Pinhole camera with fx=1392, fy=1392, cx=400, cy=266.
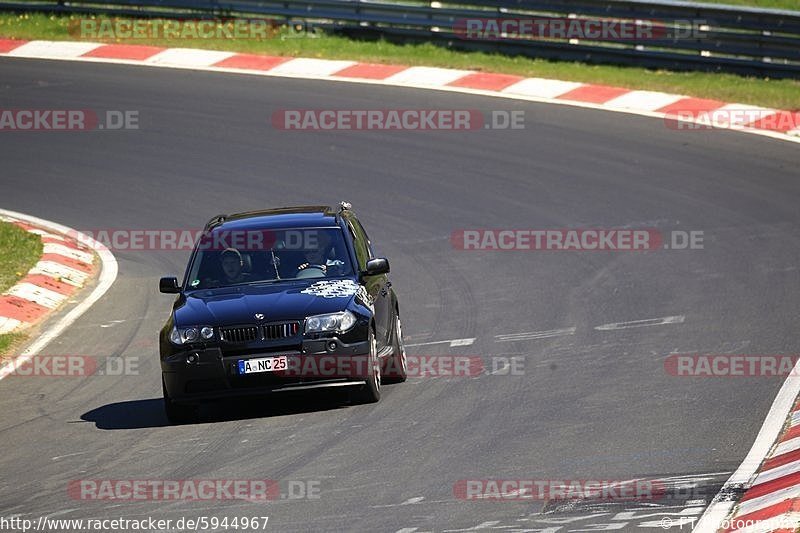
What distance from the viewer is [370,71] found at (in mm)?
24750

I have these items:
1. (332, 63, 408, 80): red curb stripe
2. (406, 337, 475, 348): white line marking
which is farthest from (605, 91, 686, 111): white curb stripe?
(406, 337, 475, 348): white line marking

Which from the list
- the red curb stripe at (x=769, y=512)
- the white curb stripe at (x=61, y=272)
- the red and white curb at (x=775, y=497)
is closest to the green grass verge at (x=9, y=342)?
the white curb stripe at (x=61, y=272)

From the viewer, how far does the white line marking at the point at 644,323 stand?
44.2 feet

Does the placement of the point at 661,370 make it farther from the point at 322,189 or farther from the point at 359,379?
the point at 322,189

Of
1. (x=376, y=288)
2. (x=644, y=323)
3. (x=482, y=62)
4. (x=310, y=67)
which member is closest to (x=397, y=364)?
(x=376, y=288)

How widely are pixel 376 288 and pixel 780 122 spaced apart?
11.4 meters

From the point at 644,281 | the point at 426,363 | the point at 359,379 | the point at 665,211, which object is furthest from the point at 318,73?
the point at 359,379

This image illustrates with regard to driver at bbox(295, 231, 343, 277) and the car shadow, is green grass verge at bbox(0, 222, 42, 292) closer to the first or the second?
the car shadow

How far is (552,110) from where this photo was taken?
73.5 feet

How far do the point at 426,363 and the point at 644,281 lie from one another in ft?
11.9

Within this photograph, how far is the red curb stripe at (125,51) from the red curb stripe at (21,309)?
476 inches

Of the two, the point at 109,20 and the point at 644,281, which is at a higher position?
the point at 109,20

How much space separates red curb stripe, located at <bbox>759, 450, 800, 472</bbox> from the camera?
909 centimetres

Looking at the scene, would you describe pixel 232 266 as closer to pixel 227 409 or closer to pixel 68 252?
pixel 227 409
